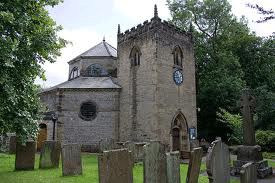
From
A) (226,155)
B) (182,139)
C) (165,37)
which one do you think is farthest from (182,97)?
(226,155)

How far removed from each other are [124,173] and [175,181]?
220 cm

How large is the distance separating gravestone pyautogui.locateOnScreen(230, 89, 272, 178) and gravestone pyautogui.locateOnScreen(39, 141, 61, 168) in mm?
7674

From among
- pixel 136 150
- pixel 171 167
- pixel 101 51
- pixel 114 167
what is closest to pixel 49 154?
pixel 136 150

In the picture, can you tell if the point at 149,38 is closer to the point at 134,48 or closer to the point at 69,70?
the point at 134,48

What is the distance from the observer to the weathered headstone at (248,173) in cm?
538

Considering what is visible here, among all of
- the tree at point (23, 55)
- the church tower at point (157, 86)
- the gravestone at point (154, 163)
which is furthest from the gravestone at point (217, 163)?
the church tower at point (157, 86)

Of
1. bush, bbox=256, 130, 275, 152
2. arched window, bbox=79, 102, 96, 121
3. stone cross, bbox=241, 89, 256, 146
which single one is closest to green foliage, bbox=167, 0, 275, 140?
bush, bbox=256, 130, 275, 152

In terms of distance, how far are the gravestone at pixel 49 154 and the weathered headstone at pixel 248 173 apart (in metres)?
8.35

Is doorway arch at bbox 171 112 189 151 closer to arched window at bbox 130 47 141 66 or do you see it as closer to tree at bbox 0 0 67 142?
arched window at bbox 130 47 141 66

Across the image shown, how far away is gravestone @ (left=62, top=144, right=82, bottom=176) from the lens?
9459mm

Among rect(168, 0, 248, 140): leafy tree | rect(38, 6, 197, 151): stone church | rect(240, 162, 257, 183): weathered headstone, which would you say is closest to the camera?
rect(240, 162, 257, 183): weathered headstone

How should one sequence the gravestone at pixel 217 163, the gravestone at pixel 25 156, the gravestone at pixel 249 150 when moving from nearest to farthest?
1. the gravestone at pixel 217 163
2. the gravestone at pixel 249 150
3. the gravestone at pixel 25 156

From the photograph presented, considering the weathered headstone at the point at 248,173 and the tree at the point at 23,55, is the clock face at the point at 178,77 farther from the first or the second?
the weathered headstone at the point at 248,173

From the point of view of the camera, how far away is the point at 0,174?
9.48m
